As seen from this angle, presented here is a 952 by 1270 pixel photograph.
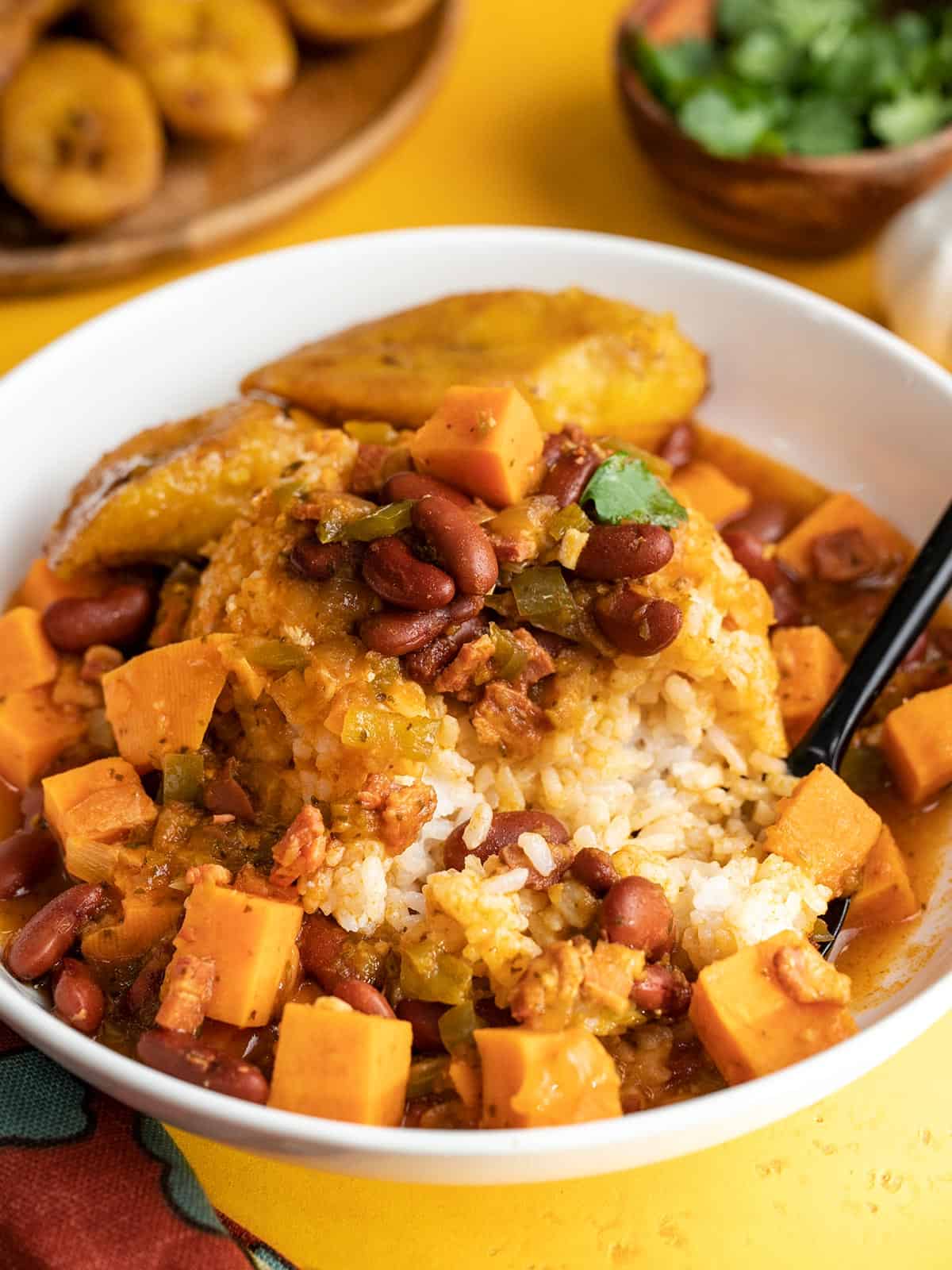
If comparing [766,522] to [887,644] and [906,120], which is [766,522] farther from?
[906,120]

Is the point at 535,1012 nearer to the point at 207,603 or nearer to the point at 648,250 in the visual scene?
the point at 207,603

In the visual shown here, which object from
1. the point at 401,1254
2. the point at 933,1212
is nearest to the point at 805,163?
the point at 933,1212

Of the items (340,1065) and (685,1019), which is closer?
(340,1065)

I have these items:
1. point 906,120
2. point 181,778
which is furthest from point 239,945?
point 906,120

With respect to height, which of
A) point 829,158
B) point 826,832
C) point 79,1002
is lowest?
point 79,1002

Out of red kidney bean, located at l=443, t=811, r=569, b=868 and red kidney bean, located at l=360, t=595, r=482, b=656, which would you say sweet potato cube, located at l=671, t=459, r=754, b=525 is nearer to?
red kidney bean, located at l=360, t=595, r=482, b=656

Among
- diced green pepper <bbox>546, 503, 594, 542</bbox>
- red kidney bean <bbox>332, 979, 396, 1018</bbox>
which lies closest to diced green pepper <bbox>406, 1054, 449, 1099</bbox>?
red kidney bean <bbox>332, 979, 396, 1018</bbox>

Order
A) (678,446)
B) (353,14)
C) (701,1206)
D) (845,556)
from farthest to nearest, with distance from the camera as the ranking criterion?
(353,14) < (678,446) < (845,556) < (701,1206)
